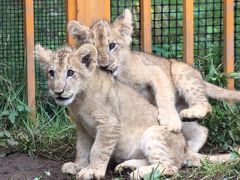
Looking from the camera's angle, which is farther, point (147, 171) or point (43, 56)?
point (43, 56)

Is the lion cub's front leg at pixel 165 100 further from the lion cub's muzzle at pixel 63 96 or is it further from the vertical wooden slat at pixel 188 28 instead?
the lion cub's muzzle at pixel 63 96

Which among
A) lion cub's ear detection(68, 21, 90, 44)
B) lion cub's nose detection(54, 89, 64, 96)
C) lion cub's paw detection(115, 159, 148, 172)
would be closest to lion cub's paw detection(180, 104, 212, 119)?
lion cub's paw detection(115, 159, 148, 172)

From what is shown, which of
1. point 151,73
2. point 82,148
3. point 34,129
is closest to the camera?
point 82,148

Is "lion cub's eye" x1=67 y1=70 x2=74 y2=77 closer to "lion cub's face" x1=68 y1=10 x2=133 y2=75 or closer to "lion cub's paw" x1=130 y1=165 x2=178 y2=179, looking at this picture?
"lion cub's face" x1=68 y1=10 x2=133 y2=75

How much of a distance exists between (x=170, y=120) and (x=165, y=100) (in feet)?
0.89

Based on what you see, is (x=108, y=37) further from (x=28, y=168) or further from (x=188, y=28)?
(x=28, y=168)

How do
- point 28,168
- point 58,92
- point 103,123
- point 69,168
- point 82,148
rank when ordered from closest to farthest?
point 58,92, point 103,123, point 69,168, point 82,148, point 28,168

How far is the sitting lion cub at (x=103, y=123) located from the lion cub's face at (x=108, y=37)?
0.48 ft

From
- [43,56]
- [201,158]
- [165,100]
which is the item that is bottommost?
[201,158]

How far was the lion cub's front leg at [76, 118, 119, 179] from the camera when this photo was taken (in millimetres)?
5648

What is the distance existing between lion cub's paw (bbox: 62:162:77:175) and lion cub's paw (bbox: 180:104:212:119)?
0.98 meters

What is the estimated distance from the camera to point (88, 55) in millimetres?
5809

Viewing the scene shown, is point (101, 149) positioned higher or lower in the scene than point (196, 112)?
lower

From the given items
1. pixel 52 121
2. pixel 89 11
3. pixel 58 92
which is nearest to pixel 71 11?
pixel 89 11
